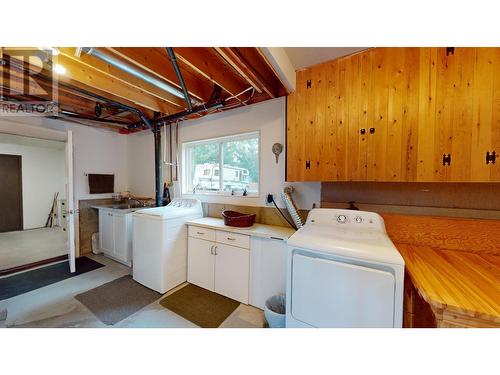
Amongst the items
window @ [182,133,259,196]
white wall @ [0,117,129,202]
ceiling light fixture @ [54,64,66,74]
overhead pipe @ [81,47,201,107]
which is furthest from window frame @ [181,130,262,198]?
white wall @ [0,117,129,202]

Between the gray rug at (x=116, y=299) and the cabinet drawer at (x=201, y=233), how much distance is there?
779 mm

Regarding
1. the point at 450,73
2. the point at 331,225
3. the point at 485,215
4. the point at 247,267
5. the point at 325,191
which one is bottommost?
the point at 247,267

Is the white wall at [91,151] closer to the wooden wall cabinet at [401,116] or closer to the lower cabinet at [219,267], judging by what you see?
the lower cabinet at [219,267]

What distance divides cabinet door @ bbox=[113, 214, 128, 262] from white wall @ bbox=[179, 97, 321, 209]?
1541mm

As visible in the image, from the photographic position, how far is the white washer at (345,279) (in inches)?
40.8

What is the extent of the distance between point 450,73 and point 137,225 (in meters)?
3.24

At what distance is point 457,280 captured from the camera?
0.95 metres

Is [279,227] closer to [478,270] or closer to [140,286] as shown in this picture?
[478,270]

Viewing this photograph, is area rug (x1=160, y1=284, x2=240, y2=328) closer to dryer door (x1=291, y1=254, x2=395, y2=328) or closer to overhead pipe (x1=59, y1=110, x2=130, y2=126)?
dryer door (x1=291, y1=254, x2=395, y2=328)

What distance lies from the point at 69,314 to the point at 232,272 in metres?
1.63

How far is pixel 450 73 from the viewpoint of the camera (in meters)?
1.16

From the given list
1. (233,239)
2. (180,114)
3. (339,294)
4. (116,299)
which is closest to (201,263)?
(233,239)

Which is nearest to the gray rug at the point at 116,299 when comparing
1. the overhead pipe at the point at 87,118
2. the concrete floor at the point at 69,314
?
the concrete floor at the point at 69,314
